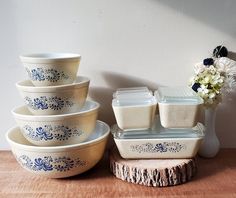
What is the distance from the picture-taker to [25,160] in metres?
0.67

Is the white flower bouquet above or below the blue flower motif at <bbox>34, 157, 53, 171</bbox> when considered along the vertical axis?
above

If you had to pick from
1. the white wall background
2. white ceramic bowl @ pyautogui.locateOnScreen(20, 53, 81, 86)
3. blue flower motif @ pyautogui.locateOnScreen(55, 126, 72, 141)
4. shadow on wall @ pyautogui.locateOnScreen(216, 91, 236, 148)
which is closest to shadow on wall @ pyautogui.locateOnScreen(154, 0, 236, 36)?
the white wall background

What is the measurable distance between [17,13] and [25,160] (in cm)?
38

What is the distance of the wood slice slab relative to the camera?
66 cm

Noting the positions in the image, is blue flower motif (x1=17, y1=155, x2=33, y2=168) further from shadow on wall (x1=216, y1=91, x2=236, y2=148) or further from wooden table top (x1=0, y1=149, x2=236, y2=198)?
shadow on wall (x1=216, y1=91, x2=236, y2=148)

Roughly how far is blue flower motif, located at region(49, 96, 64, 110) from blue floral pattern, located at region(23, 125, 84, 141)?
0.04m

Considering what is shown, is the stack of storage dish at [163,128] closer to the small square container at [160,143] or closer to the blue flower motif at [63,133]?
the small square container at [160,143]

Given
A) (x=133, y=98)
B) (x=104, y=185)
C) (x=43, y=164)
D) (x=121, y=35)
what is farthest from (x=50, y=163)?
(x=121, y=35)

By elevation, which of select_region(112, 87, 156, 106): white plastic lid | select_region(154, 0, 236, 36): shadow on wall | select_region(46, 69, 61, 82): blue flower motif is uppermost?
select_region(154, 0, 236, 36): shadow on wall

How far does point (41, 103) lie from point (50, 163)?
131mm

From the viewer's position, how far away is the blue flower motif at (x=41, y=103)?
68 cm

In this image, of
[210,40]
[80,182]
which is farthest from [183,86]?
[80,182]

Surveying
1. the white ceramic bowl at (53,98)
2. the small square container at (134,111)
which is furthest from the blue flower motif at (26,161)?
the small square container at (134,111)

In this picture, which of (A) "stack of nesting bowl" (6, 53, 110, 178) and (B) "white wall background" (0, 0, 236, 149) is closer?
(A) "stack of nesting bowl" (6, 53, 110, 178)
